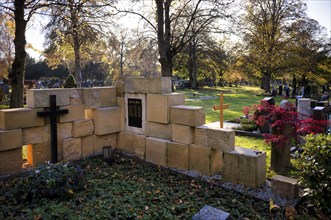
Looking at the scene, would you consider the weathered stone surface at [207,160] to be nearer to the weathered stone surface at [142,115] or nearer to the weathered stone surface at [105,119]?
the weathered stone surface at [142,115]

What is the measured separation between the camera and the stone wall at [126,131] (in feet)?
19.0

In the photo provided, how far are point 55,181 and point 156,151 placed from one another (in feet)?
8.86

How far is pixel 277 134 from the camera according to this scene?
6398 mm

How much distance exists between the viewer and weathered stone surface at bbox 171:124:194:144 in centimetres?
619

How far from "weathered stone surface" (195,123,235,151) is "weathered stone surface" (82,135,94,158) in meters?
2.96

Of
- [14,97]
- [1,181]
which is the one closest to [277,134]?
[1,181]

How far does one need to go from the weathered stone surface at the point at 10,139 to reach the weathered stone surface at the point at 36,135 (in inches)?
6.0

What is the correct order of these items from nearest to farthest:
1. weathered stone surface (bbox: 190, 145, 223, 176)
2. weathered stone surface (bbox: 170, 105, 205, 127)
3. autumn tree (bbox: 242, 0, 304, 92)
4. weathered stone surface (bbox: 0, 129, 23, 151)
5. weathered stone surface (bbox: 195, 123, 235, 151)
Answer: weathered stone surface (bbox: 195, 123, 235, 151) < weathered stone surface (bbox: 0, 129, 23, 151) < weathered stone surface (bbox: 190, 145, 223, 176) < weathered stone surface (bbox: 170, 105, 205, 127) < autumn tree (bbox: 242, 0, 304, 92)

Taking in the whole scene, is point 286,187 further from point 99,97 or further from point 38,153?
point 38,153

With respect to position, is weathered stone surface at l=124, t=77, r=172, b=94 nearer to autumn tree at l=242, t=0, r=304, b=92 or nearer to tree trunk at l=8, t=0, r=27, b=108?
tree trunk at l=8, t=0, r=27, b=108

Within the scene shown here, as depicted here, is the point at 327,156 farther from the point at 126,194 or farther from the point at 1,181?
the point at 1,181

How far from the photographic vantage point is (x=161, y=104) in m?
6.56

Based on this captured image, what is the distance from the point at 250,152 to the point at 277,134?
135 centimetres

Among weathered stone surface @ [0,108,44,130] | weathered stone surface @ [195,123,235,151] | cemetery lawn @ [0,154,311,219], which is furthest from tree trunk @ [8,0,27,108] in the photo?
weathered stone surface @ [195,123,235,151]
